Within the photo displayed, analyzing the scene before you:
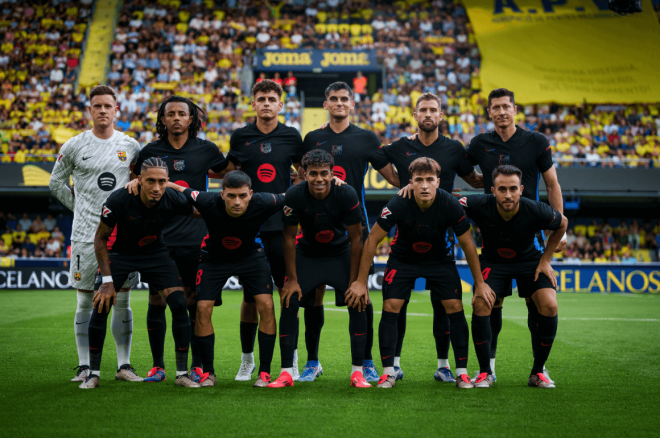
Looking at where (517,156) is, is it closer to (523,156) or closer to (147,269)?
(523,156)

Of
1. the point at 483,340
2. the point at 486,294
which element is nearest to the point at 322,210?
the point at 486,294

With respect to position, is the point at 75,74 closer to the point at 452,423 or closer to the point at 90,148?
the point at 90,148

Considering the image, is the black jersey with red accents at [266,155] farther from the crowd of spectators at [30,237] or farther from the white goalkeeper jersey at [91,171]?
the crowd of spectators at [30,237]

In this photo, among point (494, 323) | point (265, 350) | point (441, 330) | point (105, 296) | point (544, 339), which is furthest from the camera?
point (494, 323)

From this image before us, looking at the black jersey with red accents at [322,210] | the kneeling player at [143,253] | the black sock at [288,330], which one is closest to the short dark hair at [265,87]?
the black jersey with red accents at [322,210]

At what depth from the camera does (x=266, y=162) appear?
578 centimetres

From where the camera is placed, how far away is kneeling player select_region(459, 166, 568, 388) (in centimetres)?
514

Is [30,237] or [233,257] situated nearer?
[233,257]

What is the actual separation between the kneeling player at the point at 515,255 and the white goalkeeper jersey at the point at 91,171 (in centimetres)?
317

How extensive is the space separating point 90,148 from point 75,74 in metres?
20.6

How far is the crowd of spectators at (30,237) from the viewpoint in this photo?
20562 mm

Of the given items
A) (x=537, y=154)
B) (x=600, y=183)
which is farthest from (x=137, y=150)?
(x=600, y=183)

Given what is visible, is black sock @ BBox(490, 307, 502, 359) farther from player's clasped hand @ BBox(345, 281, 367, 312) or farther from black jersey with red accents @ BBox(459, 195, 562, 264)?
player's clasped hand @ BBox(345, 281, 367, 312)

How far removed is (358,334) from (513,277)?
1.44 m
